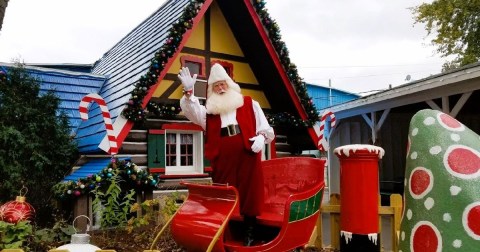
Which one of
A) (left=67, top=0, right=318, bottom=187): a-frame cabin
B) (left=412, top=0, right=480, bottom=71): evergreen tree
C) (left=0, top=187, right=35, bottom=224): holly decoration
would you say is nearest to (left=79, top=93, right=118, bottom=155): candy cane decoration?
(left=67, top=0, right=318, bottom=187): a-frame cabin

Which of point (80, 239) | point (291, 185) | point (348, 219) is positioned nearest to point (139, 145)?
point (291, 185)

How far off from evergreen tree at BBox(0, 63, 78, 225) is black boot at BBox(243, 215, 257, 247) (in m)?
3.91

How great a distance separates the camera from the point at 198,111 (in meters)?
4.06

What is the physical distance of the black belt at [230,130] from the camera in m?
3.93

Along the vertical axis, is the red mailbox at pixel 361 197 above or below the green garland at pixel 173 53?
below

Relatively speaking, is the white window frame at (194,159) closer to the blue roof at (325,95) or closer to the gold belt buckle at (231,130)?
the gold belt buckle at (231,130)

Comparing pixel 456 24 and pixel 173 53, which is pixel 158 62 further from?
pixel 456 24

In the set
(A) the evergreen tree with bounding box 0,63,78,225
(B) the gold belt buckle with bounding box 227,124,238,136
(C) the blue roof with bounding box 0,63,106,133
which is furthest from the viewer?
(C) the blue roof with bounding box 0,63,106,133

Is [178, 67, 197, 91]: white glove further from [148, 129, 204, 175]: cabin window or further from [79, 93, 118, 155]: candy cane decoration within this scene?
[148, 129, 204, 175]: cabin window

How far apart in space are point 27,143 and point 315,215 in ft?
15.1

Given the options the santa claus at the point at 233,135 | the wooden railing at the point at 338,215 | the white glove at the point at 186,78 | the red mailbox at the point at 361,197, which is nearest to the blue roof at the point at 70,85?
the santa claus at the point at 233,135

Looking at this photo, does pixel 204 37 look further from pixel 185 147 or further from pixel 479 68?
pixel 479 68

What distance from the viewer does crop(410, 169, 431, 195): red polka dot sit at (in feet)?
5.49

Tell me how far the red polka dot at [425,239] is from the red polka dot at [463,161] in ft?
0.81
